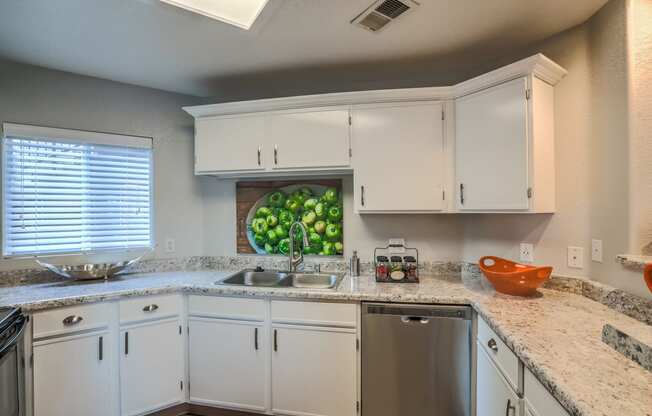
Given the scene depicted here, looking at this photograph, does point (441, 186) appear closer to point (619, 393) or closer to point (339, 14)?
point (339, 14)

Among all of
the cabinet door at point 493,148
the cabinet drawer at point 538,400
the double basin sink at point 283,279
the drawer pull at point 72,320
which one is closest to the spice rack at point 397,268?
the double basin sink at point 283,279

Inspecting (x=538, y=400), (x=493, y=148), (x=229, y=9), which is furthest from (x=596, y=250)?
(x=229, y=9)

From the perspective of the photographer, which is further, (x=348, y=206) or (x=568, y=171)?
(x=348, y=206)

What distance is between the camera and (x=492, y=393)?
1.39 meters

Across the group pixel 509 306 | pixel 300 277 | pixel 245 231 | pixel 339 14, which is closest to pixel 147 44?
pixel 339 14

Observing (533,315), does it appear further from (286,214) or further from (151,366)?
(151,366)

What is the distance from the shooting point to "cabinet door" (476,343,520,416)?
3.91 feet

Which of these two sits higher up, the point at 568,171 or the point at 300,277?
the point at 568,171

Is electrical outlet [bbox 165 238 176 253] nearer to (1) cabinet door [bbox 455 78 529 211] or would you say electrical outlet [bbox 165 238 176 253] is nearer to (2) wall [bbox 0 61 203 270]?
(2) wall [bbox 0 61 203 270]

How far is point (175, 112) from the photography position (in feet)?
8.54

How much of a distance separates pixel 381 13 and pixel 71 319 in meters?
2.45

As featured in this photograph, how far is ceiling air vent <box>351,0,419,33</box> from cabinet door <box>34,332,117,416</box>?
240 cm

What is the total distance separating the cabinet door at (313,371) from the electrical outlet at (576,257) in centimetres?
131

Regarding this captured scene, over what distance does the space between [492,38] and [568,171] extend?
2.99 feet
